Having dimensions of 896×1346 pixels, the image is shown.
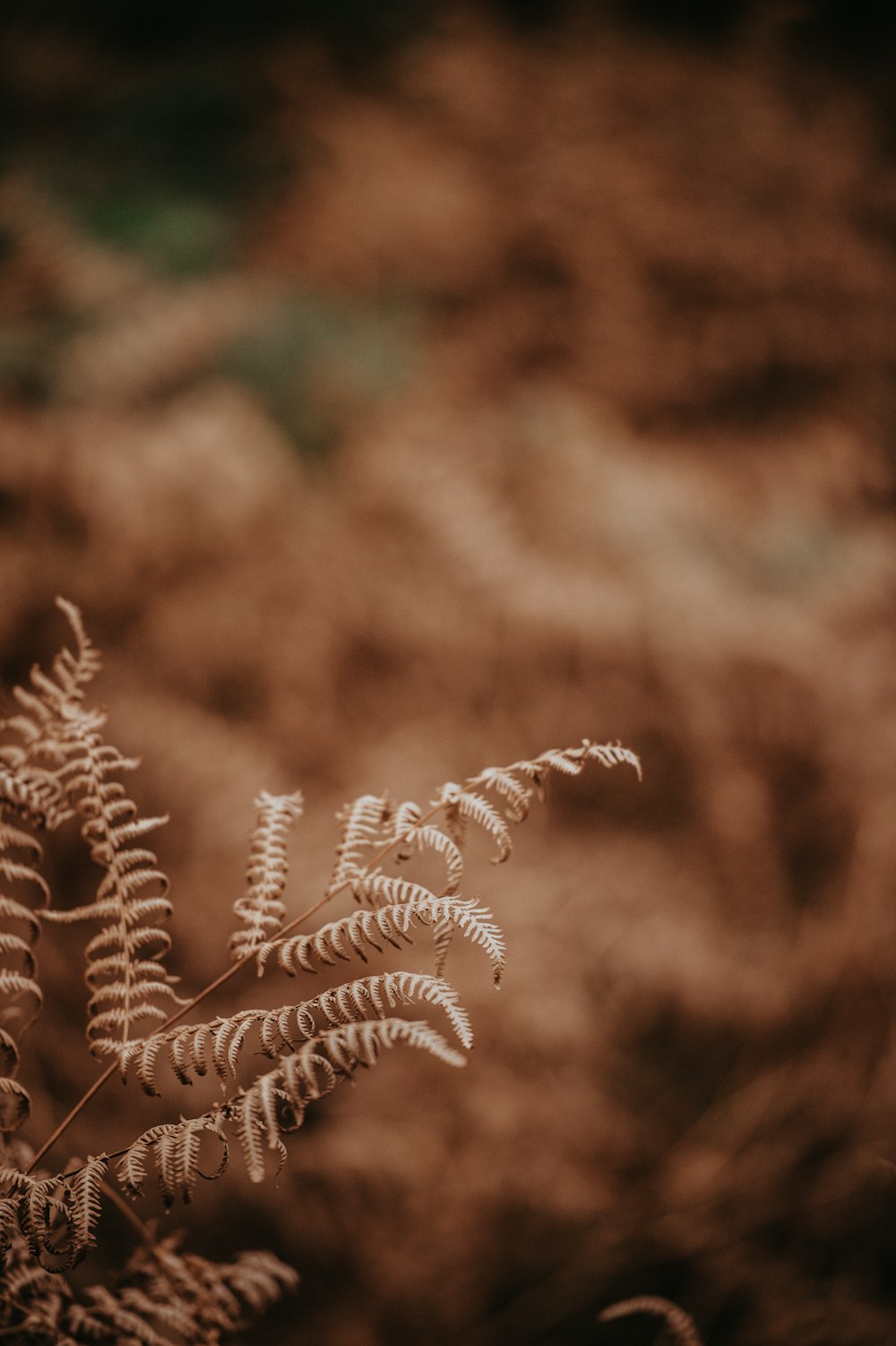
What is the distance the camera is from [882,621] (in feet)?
6.94

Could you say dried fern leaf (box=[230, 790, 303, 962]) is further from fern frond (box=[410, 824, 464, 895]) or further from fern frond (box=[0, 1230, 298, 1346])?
fern frond (box=[0, 1230, 298, 1346])

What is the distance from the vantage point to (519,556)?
2.04 m

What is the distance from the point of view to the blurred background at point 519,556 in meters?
1.82

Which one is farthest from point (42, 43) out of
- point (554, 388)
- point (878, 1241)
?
point (878, 1241)

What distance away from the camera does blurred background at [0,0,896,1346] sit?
1.82m

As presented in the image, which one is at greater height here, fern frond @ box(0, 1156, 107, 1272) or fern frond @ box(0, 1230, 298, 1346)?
fern frond @ box(0, 1156, 107, 1272)

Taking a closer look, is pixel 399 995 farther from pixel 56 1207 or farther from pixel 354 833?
pixel 56 1207

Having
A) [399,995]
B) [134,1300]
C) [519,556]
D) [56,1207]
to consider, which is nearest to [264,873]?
[399,995]

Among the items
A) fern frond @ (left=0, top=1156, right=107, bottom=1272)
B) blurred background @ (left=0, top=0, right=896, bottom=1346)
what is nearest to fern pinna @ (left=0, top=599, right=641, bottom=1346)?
fern frond @ (left=0, top=1156, right=107, bottom=1272)

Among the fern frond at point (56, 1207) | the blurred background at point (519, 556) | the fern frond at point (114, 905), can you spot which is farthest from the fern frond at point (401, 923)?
the blurred background at point (519, 556)

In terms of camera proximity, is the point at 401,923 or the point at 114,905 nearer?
the point at 401,923

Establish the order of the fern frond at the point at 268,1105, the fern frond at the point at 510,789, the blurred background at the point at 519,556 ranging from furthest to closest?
the blurred background at the point at 519,556 → the fern frond at the point at 510,789 → the fern frond at the point at 268,1105

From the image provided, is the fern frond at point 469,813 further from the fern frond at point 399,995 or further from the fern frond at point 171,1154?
the fern frond at point 171,1154

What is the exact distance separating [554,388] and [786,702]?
0.99 m
